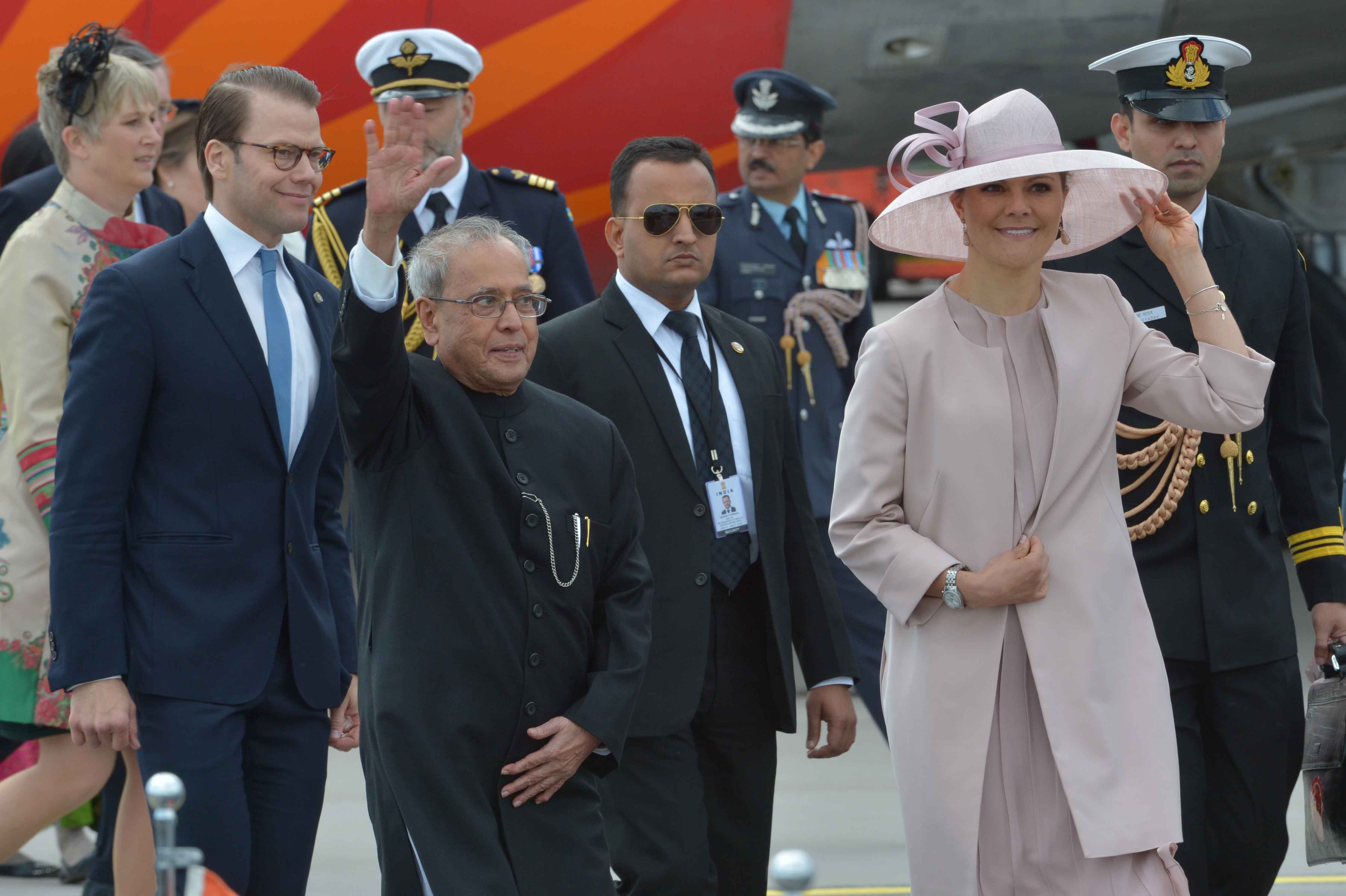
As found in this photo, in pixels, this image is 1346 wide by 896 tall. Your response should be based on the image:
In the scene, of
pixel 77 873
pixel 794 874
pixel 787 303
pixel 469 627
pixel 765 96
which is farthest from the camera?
pixel 765 96

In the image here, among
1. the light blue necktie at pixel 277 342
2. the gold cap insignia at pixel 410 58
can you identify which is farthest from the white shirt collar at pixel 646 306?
the gold cap insignia at pixel 410 58

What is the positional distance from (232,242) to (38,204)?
191 centimetres

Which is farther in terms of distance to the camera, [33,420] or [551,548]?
[33,420]

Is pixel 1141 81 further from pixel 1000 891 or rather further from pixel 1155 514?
pixel 1000 891

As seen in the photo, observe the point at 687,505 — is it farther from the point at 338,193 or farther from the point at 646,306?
the point at 338,193

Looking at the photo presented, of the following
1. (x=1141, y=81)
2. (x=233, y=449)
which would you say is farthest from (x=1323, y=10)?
(x=233, y=449)

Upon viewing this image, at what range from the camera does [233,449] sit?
2875mm

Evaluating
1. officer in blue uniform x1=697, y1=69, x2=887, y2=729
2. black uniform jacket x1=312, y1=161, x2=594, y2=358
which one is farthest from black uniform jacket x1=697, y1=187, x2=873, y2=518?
black uniform jacket x1=312, y1=161, x2=594, y2=358

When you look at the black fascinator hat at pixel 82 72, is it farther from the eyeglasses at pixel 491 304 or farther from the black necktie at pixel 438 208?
the eyeglasses at pixel 491 304

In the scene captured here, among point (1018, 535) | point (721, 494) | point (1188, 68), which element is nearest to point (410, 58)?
point (721, 494)

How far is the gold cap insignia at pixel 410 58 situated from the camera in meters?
4.58

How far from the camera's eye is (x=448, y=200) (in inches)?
176

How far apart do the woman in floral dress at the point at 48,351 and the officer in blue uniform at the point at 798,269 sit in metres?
2.05

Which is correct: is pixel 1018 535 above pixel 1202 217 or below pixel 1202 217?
below
